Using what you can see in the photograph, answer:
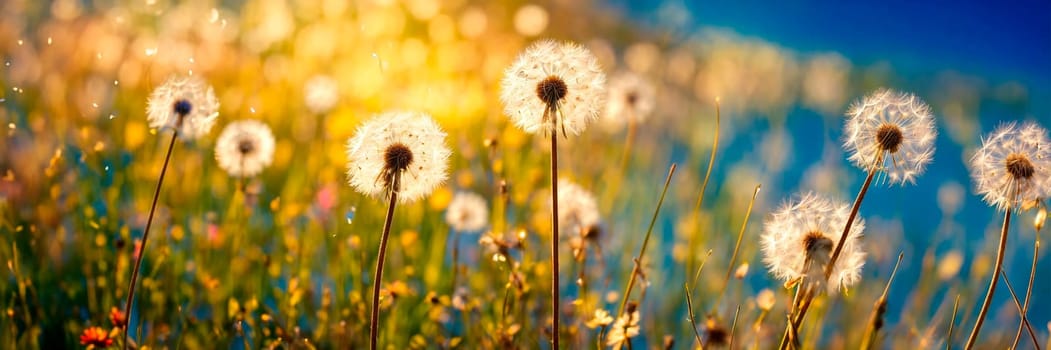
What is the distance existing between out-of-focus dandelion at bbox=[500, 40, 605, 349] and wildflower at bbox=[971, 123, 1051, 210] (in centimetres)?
78

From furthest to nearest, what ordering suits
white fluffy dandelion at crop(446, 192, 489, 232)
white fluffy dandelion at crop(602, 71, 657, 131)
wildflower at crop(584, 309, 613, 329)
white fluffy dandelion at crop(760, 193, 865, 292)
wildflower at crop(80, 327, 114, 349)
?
white fluffy dandelion at crop(602, 71, 657, 131) < white fluffy dandelion at crop(446, 192, 489, 232) < wildflower at crop(80, 327, 114, 349) < wildflower at crop(584, 309, 613, 329) < white fluffy dandelion at crop(760, 193, 865, 292)

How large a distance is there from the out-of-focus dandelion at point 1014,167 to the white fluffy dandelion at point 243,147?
201cm

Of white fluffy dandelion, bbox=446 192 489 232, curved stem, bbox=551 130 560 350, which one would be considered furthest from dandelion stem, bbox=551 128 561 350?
white fluffy dandelion, bbox=446 192 489 232

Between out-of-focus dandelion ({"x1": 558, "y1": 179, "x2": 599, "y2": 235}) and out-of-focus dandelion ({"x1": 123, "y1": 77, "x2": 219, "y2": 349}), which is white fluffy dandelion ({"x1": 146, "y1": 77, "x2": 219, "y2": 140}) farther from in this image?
out-of-focus dandelion ({"x1": 558, "y1": 179, "x2": 599, "y2": 235})

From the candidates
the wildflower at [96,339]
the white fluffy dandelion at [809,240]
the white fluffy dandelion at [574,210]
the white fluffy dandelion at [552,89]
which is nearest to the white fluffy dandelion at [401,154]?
the white fluffy dandelion at [552,89]

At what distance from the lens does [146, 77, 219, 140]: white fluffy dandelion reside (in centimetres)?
195

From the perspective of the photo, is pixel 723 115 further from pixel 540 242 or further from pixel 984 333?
pixel 540 242

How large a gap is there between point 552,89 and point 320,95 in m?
2.88

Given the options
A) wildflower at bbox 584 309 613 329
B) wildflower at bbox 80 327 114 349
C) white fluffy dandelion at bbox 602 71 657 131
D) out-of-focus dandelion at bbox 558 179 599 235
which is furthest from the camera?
white fluffy dandelion at bbox 602 71 657 131

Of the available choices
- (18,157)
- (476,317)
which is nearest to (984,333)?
(476,317)

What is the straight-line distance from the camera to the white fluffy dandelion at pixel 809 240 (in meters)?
1.49

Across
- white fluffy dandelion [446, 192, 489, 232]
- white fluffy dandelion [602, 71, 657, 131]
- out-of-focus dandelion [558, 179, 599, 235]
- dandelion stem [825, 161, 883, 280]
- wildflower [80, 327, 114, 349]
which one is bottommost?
wildflower [80, 327, 114, 349]

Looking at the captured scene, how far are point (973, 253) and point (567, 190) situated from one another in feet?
11.7

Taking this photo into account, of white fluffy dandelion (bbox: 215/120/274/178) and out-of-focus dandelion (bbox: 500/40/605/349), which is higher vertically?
out-of-focus dandelion (bbox: 500/40/605/349)
